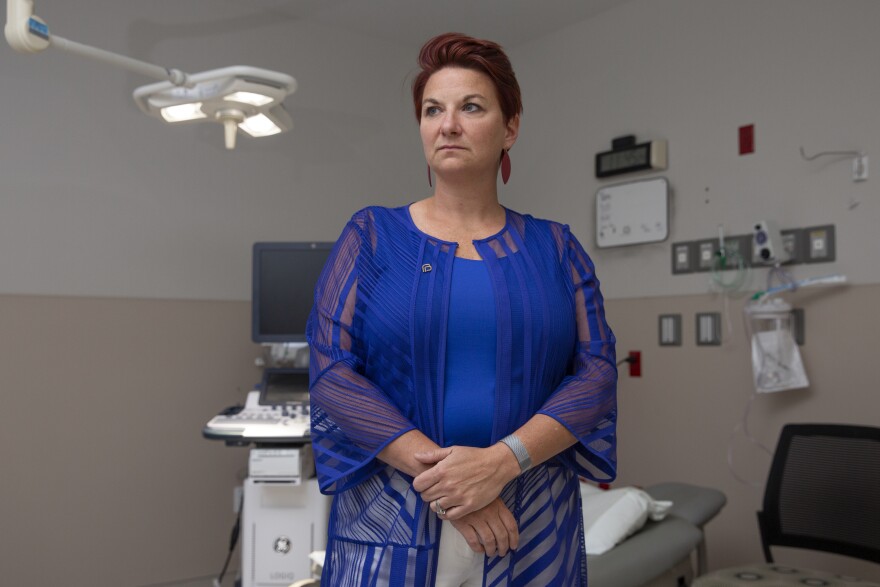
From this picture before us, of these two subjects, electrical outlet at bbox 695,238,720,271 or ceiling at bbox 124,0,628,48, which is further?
ceiling at bbox 124,0,628,48

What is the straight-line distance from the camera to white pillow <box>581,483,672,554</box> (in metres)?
2.03

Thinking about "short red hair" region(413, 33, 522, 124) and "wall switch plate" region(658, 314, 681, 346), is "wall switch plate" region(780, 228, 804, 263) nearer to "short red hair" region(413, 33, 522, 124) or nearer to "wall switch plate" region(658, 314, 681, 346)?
"wall switch plate" region(658, 314, 681, 346)

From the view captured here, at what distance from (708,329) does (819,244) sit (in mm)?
525

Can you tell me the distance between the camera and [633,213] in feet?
11.2

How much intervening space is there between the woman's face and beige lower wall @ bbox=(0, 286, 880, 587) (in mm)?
2058

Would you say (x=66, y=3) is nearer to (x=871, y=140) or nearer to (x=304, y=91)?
(x=304, y=91)

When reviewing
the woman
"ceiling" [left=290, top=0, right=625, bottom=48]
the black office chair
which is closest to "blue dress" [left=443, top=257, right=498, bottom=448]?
the woman

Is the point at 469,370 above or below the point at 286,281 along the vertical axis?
below

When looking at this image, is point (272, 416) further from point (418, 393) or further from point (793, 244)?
point (793, 244)

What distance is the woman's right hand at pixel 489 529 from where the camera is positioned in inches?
37.9

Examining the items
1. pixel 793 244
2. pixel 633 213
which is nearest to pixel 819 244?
pixel 793 244

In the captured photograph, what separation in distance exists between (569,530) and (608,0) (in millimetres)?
2938

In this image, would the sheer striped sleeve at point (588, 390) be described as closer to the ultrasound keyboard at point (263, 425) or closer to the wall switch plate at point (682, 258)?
the ultrasound keyboard at point (263, 425)

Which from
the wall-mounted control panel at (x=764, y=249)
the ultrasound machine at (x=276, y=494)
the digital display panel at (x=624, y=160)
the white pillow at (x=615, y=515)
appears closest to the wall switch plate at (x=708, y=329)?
the wall-mounted control panel at (x=764, y=249)
